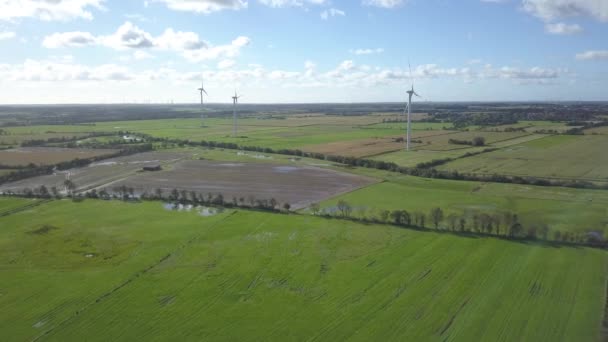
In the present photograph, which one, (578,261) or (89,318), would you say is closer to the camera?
(89,318)

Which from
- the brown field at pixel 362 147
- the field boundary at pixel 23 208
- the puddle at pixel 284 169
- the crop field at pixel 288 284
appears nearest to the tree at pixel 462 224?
the crop field at pixel 288 284

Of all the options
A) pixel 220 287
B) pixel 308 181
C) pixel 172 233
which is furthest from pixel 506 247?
pixel 308 181

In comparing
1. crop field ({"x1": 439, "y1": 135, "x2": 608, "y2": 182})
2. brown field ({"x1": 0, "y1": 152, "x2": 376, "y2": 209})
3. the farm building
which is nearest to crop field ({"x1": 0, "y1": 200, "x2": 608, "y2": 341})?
brown field ({"x1": 0, "y1": 152, "x2": 376, "y2": 209})

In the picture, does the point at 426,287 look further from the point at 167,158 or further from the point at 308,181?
the point at 167,158

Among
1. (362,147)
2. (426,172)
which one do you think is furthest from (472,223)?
(362,147)

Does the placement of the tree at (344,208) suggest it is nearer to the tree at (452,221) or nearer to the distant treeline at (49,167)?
the tree at (452,221)

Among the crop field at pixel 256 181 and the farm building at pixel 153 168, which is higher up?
the farm building at pixel 153 168
